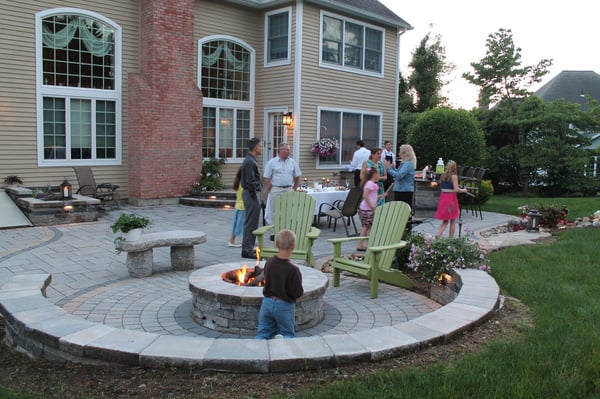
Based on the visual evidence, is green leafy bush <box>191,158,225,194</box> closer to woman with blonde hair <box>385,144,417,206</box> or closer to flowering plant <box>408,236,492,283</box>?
woman with blonde hair <box>385,144,417,206</box>

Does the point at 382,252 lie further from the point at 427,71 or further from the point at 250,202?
the point at 427,71

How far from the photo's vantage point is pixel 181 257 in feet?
22.5

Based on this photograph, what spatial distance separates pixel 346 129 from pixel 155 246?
38.7 ft

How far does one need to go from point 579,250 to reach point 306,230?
12.8 ft

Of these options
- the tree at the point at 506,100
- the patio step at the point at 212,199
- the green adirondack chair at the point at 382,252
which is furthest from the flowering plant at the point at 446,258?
the tree at the point at 506,100

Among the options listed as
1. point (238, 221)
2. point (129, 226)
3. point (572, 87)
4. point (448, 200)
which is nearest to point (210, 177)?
point (238, 221)

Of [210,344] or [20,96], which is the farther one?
[20,96]

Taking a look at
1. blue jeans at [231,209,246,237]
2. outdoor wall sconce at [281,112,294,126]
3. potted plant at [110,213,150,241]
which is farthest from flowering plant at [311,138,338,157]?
potted plant at [110,213,150,241]

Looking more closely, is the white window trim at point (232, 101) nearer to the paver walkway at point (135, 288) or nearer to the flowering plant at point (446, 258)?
the paver walkway at point (135, 288)

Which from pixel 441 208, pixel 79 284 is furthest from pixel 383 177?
pixel 79 284

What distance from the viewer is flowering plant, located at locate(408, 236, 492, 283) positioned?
5746 millimetres

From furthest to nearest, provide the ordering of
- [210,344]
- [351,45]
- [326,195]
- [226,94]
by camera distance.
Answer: [351,45]
[226,94]
[326,195]
[210,344]

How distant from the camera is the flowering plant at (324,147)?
52.7 ft

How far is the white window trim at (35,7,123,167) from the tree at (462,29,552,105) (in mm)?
14681
